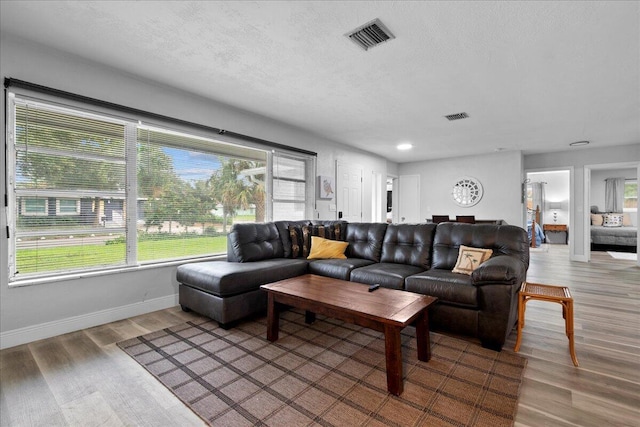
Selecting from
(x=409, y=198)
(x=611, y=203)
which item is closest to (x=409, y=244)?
(x=409, y=198)

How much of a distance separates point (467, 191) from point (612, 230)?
13.0ft

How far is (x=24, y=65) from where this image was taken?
2490 mm

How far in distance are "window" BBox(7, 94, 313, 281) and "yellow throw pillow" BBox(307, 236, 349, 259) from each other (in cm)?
116

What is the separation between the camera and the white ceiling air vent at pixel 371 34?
225 cm

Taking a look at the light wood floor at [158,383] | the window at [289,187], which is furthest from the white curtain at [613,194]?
the window at [289,187]

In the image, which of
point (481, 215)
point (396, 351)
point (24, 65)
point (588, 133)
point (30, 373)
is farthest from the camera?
point (481, 215)

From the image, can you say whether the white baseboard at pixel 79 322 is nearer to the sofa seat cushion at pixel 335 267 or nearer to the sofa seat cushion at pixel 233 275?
the sofa seat cushion at pixel 233 275

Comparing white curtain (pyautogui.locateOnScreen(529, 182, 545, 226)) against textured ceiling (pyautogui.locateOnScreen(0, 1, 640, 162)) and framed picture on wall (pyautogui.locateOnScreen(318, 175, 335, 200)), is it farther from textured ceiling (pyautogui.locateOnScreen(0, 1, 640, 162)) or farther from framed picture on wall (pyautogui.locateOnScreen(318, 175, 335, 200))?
framed picture on wall (pyautogui.locateOnScreen(318, 175, 335, 200))

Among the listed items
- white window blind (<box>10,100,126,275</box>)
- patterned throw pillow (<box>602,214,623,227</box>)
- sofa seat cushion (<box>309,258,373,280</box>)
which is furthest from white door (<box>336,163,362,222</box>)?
patterned throw pillow (<box>602,214,623,227</box>)

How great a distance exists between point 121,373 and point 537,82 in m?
4.55

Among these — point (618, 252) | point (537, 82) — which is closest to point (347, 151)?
point (537, 82)

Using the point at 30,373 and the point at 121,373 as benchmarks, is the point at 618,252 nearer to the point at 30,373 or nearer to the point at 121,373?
the point at 121,373

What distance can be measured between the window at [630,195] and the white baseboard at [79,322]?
12.1m

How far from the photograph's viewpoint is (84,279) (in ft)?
9.21
